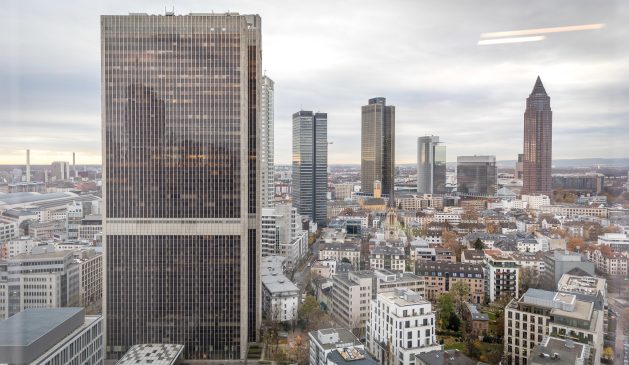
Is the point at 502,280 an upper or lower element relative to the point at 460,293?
upper

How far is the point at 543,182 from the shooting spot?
417 inches

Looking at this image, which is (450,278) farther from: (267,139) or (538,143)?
(267,139)

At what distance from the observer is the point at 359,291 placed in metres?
8.38

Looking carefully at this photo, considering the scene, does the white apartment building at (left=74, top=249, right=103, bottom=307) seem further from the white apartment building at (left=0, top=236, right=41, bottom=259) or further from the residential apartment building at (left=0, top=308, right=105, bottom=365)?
the residential apartment building at (left=0, top=308, right=105, bottom=365)

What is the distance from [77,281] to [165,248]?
312 cm

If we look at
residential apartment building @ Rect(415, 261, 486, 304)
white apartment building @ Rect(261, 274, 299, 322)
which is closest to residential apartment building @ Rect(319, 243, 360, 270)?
residential apartment building @ Rect(415, 261, 486, 304)

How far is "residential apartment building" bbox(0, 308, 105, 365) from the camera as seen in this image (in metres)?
3.83

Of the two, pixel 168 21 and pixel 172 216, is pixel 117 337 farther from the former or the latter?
pixel 168 21

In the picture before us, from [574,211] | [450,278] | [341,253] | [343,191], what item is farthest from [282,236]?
[343,191]

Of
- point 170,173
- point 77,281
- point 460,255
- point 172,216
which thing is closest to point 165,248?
point 172,216

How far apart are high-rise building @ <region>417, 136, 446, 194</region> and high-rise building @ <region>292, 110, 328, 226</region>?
4.29 meters

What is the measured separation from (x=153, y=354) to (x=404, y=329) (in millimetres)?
3503

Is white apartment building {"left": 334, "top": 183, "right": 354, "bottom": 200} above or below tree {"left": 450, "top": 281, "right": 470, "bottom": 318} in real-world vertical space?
above

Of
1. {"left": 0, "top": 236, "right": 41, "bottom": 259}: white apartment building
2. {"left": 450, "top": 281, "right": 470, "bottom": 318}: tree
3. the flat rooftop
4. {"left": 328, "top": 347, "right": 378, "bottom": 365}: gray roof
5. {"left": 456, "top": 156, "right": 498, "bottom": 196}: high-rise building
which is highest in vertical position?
{"left": 456, "top": 156, "right": 498, "bottom": 196}: high-rise building
